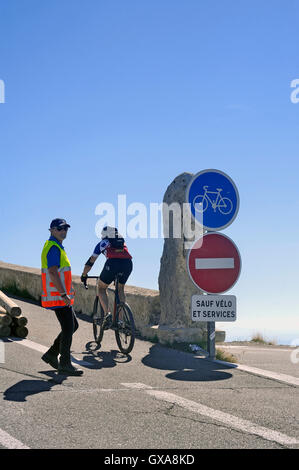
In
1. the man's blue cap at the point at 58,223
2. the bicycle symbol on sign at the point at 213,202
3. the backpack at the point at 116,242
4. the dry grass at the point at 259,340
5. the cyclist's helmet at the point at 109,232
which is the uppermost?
the bicycle symbol on sign at the point at 213,202

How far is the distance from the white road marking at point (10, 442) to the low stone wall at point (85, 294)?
5.94 metres

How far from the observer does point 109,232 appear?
29.0 ft

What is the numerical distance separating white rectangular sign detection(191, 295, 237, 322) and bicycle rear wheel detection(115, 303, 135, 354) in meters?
0.90

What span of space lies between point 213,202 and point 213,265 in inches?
34.4

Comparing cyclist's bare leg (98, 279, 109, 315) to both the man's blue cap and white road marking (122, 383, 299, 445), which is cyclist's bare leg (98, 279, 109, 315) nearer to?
the man's blue cap

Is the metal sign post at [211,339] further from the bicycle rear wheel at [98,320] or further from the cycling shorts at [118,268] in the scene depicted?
the bicycle rear wheel at [98,320]

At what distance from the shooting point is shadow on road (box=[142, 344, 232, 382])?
7.27 meters

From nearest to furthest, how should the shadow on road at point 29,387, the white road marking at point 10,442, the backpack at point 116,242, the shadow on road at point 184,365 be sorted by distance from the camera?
the white road marking at point 10,442
the shadow on road at point 29,387
the shadow on road at point 184,365
the backpack at point 116,242

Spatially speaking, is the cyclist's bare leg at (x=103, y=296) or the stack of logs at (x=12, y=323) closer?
the cyclist's bare leg at (x=103, y=296)

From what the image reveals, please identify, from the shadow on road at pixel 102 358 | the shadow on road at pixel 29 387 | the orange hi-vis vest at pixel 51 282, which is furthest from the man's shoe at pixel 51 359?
the orange hi-vis vest at pixel 51 282

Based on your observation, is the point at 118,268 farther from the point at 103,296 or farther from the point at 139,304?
the point at 139,304

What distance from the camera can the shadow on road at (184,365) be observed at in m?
7.27
